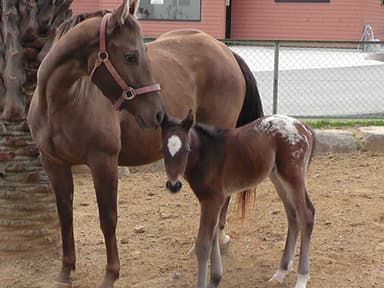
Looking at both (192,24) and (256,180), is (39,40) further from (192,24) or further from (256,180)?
(192,24)

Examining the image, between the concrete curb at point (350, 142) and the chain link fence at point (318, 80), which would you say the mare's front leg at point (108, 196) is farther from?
the chain link fence at point (318, 80)

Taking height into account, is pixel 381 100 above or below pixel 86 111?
below

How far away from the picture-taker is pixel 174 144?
3.33 metres

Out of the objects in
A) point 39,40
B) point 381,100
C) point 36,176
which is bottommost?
point 381,100

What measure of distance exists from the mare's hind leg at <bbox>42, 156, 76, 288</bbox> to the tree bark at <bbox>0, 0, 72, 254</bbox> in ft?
1.59

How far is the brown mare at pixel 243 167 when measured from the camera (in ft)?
12.5

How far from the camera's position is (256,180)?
399 centimetres

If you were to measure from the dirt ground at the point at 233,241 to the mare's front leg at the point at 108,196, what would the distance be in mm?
323

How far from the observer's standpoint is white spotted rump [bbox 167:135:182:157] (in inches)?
131

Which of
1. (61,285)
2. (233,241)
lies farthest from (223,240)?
(61,285)

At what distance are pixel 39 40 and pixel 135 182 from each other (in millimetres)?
2950

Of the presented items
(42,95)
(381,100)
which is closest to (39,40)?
(42,95)

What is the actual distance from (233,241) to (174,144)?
1.99 metres

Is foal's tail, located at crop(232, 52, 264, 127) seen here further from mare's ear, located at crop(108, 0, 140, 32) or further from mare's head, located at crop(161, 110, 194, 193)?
mare's ear, located at crop(108, 0, 140, 32)
